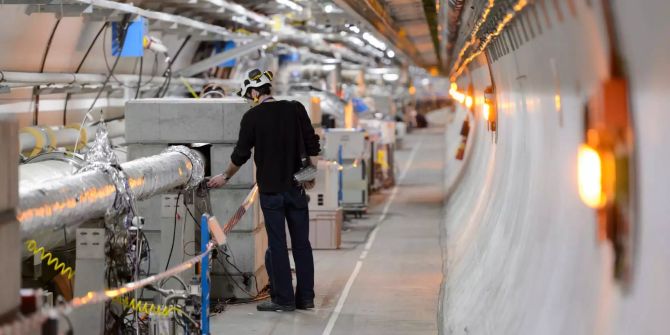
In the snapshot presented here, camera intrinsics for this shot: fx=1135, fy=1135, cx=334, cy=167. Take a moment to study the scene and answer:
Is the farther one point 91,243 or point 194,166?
point 194,166

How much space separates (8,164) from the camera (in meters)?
4.03

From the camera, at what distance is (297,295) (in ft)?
28.3

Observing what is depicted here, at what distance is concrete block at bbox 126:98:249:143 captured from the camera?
8.74 m

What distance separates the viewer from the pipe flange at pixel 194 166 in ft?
25.2

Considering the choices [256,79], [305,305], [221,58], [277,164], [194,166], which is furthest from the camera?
[221,58]

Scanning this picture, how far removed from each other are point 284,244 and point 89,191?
3.09 meters

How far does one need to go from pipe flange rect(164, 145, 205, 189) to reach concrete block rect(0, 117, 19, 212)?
11.5ft

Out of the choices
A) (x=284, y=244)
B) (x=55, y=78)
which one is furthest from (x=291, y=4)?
(x=284, y=244)

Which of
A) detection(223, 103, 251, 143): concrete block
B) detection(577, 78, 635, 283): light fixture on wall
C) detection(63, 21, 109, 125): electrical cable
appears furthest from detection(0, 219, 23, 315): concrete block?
detection(63, 21, 109, 125): electrical cable

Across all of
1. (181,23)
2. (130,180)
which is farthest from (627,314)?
(181,23)

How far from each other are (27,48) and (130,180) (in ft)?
21.0

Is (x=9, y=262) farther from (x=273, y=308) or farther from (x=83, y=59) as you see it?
(x=83, y=59)

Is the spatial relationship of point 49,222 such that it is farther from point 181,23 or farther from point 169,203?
point 181,23

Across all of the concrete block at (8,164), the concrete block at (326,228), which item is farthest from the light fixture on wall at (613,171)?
the concrete block at (326,228)
